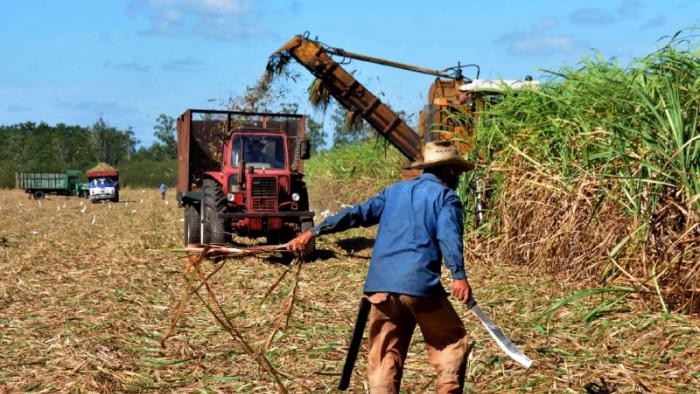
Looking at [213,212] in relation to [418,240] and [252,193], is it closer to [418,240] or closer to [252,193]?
[252,193]

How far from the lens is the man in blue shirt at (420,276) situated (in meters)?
4.10

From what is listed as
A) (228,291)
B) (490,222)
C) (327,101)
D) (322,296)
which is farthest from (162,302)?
(327,101)

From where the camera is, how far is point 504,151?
10.2m

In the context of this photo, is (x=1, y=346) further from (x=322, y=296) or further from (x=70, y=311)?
(x=322, y=296)

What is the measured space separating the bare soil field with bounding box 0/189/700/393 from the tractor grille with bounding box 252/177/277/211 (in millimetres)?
1322

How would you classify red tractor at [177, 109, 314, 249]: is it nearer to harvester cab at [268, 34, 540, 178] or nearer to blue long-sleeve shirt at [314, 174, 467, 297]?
harvester cab at [268, 34, 540, 178]

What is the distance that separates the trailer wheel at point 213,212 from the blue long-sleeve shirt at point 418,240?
727cm

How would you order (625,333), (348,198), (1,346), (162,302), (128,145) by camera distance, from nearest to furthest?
(625,333) < (1,346) < (162,302) < (348,198) < (128,145)

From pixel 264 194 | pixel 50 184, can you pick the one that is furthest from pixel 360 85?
pixel 50 184

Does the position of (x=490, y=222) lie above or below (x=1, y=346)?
above

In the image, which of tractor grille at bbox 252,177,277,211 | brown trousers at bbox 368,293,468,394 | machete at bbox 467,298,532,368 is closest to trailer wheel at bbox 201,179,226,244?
tractor grille at bbox 252,177,277,211

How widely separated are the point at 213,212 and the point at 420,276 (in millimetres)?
7789

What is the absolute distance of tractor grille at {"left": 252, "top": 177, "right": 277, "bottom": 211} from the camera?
11781 mm

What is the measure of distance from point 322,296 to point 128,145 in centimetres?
9440
